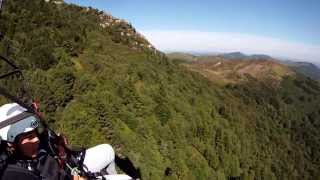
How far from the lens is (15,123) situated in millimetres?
7090

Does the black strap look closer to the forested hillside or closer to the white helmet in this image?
the white helmet

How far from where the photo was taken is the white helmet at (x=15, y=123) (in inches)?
276

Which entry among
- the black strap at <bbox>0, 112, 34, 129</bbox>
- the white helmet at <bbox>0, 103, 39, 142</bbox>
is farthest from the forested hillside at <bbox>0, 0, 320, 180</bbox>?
the black strap at <bbox>0, 112, 34, 129</bbox>

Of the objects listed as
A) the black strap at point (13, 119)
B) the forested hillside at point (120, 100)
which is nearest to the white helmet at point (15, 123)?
the black strap at point (13, 119)

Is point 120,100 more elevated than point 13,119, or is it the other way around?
point 13,119

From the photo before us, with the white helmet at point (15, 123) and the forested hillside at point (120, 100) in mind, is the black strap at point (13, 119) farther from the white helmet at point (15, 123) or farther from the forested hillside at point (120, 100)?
the forested hillside at point (120, 100)

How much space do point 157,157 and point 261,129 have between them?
116 metres

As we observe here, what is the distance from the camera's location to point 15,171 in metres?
6.40

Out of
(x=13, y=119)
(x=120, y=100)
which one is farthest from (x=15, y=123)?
(x=120, y=100)

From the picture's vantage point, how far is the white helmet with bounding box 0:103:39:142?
702 centimetres

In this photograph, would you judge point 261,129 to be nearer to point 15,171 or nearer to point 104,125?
point 104,125

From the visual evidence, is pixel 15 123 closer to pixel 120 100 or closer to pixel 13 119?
pixel 13 119

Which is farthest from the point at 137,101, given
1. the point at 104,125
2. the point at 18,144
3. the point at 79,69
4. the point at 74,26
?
the point at 18,144

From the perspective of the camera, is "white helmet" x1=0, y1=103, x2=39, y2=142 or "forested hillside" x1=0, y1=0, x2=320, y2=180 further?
"forested hillside" x1=0, y1=0, x2=320, y2=180
